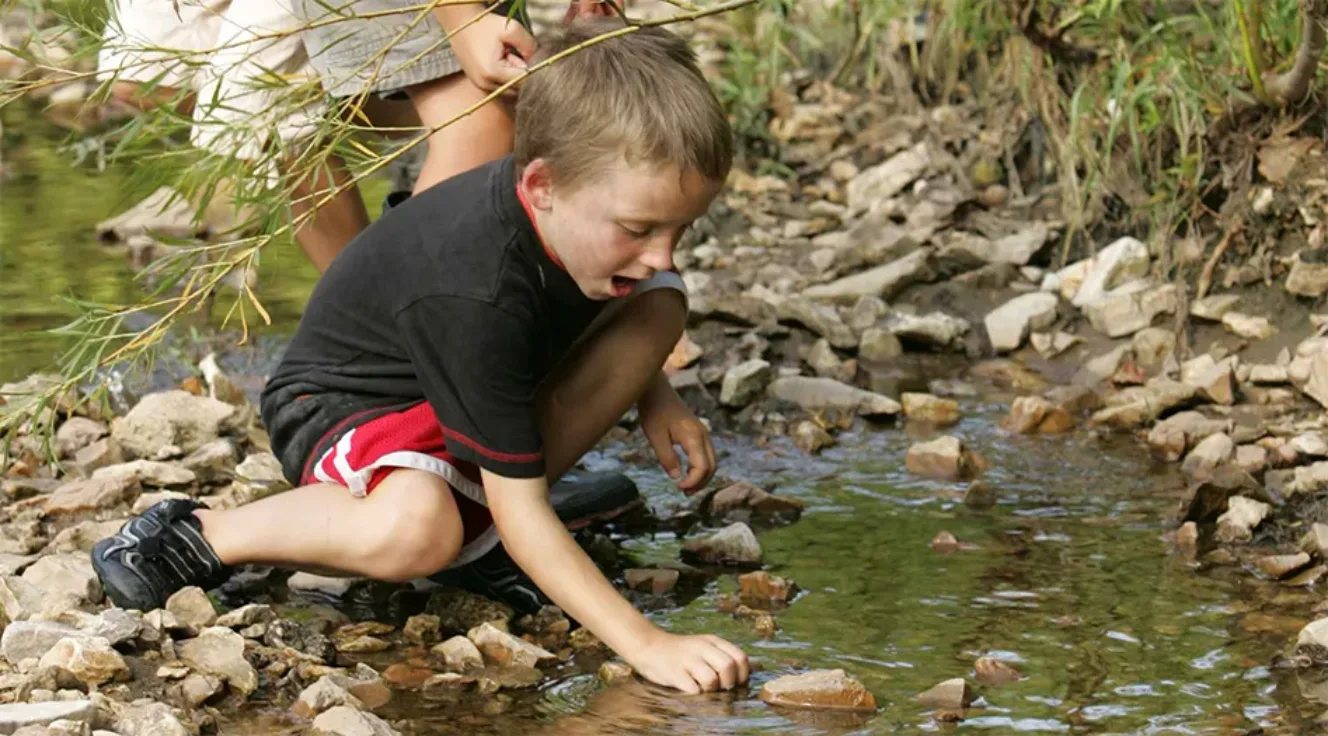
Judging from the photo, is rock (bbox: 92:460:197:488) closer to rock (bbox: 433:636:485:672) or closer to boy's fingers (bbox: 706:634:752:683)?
rock (bbox: 433:636:485:672)

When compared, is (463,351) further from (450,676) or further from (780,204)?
(780,204)

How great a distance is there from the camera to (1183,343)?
12.5 ft

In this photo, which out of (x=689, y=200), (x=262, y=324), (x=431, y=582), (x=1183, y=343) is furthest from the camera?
(x=262, y=324)

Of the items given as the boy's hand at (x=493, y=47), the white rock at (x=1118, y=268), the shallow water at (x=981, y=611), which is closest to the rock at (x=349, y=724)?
the shallow water at (x=981, y=611)

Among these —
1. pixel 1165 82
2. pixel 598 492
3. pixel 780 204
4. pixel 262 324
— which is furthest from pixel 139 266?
pixel 1165 82

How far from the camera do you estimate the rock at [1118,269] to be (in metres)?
4.09

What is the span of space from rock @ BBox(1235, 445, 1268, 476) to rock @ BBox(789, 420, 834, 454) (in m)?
0.79

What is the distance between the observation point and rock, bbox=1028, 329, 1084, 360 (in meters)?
4.02

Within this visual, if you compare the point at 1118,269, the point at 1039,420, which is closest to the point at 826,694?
the point at 1039,420

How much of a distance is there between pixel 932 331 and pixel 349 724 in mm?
2182

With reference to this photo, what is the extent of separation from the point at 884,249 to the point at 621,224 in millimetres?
2294

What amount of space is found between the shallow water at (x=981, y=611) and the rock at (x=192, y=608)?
26 centimetres

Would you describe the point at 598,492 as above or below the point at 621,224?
below

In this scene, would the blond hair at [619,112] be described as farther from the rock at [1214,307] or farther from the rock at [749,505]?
the rock at [1214,307]
